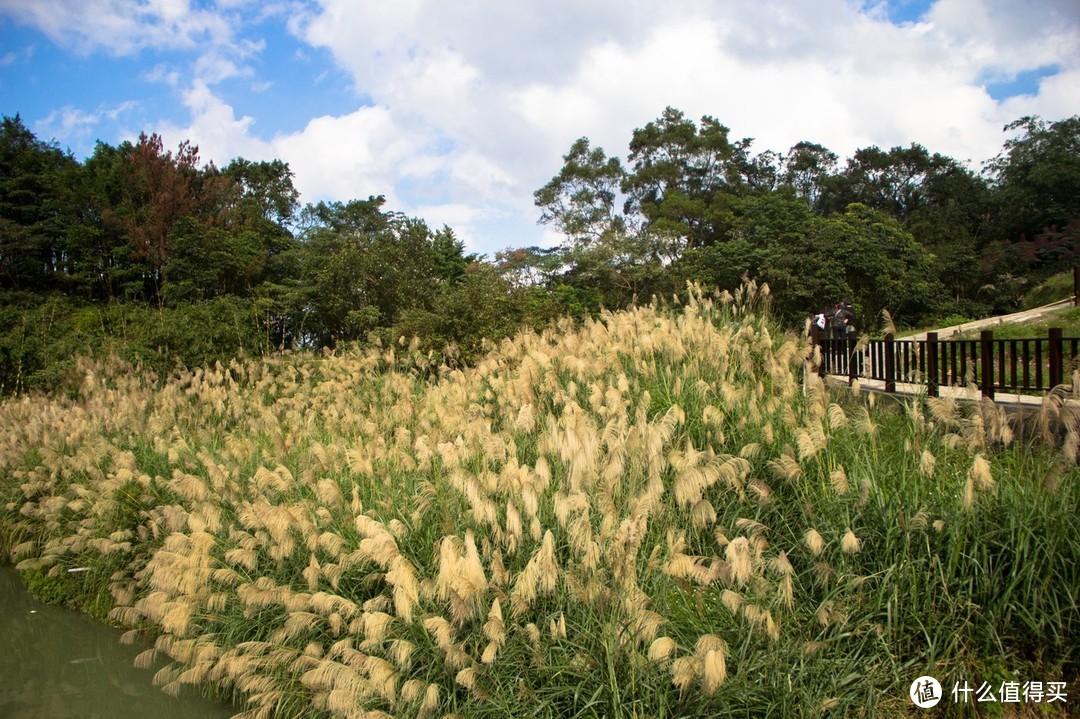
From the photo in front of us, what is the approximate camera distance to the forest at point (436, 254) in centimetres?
1520

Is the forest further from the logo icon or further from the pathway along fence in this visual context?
the logo icon

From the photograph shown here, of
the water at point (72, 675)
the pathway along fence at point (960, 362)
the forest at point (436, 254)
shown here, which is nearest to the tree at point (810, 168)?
the forest at point (436, 254)

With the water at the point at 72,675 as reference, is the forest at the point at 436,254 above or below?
above

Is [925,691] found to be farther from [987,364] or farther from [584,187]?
[584,187]

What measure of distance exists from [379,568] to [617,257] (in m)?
25.6

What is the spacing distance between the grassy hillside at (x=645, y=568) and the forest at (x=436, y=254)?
7.14m

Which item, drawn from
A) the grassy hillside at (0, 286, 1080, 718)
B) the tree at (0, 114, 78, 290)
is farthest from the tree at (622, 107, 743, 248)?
the grassy hillside at (0, 286, 1080, 718)

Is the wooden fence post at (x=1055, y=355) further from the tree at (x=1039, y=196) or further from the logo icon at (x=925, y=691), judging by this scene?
the tree at (x=1039, y=196)

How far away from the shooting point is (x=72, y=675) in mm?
5738

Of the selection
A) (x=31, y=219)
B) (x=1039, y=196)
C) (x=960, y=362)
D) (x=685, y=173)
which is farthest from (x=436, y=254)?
(x=1039, y=196)

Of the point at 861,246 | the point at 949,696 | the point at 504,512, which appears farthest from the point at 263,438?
the point at 861,246

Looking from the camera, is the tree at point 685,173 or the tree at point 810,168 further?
the tree at point 810,168

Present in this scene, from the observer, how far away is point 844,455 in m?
4.80

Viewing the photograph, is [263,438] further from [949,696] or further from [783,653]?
[949,696]
